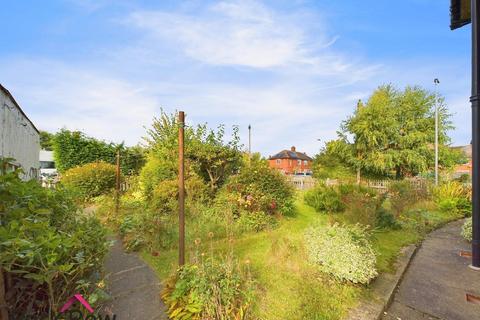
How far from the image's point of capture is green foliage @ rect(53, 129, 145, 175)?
39.7ft

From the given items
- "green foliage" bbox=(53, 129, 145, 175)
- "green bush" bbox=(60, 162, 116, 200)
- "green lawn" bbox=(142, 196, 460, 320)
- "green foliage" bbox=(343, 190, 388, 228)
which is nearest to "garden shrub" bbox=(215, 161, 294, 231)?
"green lawn" bbox=(142, 196, 460, 320)

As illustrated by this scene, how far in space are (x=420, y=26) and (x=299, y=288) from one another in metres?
6.62

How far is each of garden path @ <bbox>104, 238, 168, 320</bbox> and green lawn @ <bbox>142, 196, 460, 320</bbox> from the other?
0.65 ft

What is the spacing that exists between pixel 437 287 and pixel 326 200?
4407 mm

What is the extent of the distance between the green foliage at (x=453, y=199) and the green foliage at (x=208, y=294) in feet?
27.8

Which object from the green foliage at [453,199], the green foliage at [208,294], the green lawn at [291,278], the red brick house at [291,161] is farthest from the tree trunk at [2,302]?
the red brick house at [291,161]

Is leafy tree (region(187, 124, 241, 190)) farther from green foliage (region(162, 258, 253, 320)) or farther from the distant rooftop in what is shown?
the distant rooftop

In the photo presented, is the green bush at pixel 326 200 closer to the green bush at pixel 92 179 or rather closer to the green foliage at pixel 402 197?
the green foliage at pixel 402 197

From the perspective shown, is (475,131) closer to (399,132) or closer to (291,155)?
(399,132)

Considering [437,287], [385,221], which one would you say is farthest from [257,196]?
[437,287]

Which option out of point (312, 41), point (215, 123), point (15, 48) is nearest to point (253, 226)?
point (215, 123)

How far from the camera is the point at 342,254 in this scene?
288 centimetres

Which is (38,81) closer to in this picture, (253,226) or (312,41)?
(253,226)

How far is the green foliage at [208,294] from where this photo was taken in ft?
6.88
